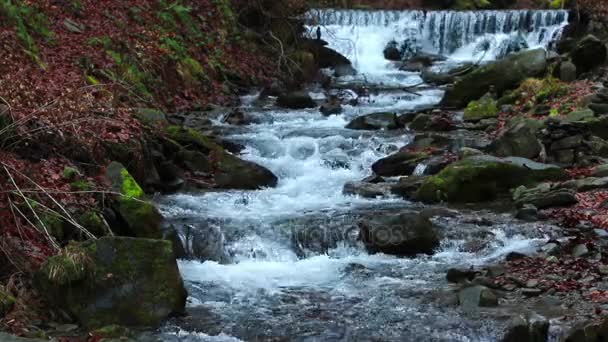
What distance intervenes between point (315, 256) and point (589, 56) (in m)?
11.1

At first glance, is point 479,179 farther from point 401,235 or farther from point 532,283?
point 532,283

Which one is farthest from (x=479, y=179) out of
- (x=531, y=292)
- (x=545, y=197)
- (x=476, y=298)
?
(x=476, y=298)

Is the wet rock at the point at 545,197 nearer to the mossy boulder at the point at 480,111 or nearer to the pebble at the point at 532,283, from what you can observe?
the pebble at the point at 532,283

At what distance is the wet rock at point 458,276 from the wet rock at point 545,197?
2867mm

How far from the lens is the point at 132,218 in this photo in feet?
29.3

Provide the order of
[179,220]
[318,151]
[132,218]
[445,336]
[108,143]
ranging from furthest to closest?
[318,151]
[108,143]
[179,220]
[132,218]
[445,336]

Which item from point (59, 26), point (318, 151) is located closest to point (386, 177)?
point (318, 151)

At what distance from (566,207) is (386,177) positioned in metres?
3.29

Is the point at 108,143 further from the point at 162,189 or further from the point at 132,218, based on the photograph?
the point at 132,218

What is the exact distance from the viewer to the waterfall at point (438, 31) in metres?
24.4

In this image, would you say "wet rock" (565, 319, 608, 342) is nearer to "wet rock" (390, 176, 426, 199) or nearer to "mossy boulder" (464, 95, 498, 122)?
"wet rock" (390, 176, 426, 199)

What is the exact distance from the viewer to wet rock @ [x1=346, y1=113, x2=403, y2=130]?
15.9 m

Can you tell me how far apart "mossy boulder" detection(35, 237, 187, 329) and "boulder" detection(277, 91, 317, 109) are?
11.1 metres

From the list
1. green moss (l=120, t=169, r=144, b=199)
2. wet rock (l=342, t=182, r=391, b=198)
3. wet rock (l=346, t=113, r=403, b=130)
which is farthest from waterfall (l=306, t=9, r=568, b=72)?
green moss (l=120, t=169, r=144, b=199)
